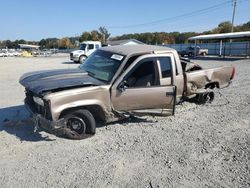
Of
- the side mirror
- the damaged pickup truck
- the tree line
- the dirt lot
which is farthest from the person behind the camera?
the tree line

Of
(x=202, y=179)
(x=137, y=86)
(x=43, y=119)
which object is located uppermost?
(x=137, y=86)

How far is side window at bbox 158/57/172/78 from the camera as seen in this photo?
6.81 metres

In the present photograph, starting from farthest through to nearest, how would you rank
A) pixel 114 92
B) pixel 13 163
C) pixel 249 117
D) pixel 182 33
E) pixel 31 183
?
pixel 182 33 < pixel 249 117 < pixel 114 92 < pixel 13 163 < pixel 31 183

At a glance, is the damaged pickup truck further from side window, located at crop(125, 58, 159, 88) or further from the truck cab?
the truck cab

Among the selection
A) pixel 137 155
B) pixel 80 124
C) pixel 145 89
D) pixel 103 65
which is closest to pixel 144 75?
pixel 145 89

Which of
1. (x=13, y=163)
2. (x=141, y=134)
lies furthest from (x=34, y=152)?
(x=141, y=134)

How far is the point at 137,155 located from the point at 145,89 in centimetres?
175

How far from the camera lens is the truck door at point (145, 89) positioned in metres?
6.25

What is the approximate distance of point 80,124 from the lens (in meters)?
5.88

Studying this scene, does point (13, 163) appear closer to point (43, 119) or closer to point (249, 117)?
point (43, 119)

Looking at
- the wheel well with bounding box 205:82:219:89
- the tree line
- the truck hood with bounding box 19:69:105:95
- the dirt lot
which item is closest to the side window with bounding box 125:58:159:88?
the truck hood with bounding box 19:69:105:95

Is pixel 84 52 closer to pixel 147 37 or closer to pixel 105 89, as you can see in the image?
pixel 105 89

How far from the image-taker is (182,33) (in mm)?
96000

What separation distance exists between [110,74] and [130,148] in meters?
1.65
